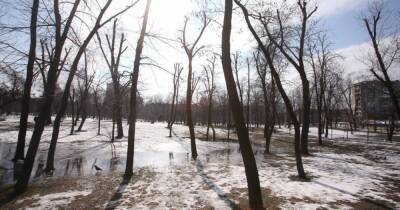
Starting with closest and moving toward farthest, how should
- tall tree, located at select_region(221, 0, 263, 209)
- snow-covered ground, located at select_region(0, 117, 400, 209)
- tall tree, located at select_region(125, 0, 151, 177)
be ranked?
tall tree, located at select_region(221, 0, 263, 209)
snow-covered ground, located at select_region(0, 117, 400, 209)
tall tree, located at select_region(125, 0, 151, 177)

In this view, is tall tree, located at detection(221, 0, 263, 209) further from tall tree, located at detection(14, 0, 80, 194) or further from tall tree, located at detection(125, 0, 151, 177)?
tall tree, located at detection(14, 0, 80, 194)

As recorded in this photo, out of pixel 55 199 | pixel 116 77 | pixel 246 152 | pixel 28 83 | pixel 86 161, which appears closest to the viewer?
pixel 246 152

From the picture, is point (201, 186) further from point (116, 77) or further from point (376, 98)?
point (376, 98)

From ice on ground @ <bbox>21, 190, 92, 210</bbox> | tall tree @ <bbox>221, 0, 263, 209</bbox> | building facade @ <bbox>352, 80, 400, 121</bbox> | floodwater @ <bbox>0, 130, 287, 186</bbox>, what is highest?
building facade @ <bbox>352, 80, 400, 121</bbox>

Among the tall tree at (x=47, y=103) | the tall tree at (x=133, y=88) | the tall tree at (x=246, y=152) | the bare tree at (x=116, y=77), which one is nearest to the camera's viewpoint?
the tall tree at (x=246, y=152)

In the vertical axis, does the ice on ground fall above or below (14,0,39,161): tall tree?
below

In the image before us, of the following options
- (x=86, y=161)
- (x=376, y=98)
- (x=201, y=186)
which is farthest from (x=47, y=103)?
(x=376, y=98)

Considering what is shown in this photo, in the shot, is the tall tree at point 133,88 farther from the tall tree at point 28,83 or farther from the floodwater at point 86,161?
the tall tree at point 28,83

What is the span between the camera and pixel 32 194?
8.85m

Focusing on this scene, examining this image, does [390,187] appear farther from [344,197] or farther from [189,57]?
[189,57]

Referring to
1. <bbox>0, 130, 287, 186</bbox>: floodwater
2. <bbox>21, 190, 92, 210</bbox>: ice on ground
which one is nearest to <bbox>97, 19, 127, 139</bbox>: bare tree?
<bbox>0, 130, 287, 186</bbox>: floodwater

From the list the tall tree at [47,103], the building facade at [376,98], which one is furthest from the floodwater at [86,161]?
the building facade at [376,98]

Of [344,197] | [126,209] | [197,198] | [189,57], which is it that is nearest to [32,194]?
[126,209]

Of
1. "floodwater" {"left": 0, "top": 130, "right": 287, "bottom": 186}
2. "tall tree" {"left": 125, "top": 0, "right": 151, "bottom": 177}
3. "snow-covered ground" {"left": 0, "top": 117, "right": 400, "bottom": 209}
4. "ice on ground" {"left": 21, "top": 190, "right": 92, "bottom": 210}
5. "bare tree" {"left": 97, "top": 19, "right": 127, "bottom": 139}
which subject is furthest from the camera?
"bare tree" {"left": 97, "top": 19, "right": 127, "bottom": 139}
